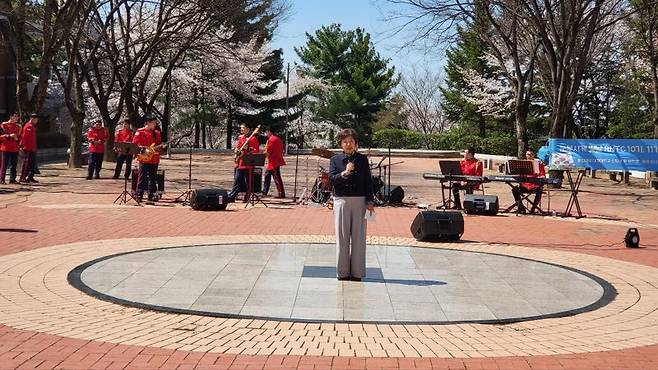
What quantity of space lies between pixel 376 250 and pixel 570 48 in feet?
56.1

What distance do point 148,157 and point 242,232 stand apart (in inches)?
194

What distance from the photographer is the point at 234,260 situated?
1026 cm

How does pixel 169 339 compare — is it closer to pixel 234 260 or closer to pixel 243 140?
pixel 234 260

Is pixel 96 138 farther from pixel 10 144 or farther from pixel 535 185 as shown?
pixel 535 185

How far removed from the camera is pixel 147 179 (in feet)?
59.7

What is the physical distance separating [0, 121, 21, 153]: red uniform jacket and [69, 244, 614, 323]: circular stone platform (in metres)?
12.2

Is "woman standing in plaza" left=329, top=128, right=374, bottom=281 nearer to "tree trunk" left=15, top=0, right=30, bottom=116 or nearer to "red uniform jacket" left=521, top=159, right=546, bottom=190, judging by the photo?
"red uniform jacket" left=521, top=159, right=546, bottom=190

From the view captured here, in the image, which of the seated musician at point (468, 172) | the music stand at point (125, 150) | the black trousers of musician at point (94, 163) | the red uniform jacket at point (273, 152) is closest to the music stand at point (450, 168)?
the seated musician at point (468, 172)

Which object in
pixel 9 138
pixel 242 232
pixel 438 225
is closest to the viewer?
pixel 438 225

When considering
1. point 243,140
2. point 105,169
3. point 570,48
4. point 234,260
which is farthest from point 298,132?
point 234,260

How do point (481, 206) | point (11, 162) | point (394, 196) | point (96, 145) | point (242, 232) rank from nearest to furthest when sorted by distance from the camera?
point (242, 232), point (481, 206), point (394, 196), point (11, 162), point (96, 145)

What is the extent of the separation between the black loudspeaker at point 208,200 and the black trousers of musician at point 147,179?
1593 millimetres

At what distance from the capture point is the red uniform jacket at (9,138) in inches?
838

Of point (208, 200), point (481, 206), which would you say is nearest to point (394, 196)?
point (481, 206)
